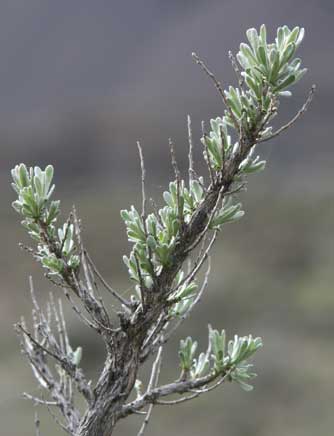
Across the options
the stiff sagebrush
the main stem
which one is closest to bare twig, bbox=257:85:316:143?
the stiff sagebrush

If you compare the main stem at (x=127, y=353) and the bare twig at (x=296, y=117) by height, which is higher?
the bare twig at (x=296, y=117)

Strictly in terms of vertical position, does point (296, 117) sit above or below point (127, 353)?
above

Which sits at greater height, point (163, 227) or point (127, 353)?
point (163, 227)

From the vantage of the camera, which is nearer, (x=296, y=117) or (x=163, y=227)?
(x=296, y=117)

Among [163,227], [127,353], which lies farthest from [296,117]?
[127,353]

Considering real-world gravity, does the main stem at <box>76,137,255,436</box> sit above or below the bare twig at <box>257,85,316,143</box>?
below

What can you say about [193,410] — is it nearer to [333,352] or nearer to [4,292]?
[333,352]

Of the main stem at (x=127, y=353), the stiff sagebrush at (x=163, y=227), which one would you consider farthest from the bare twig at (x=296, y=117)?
the main stem at (x=127, y=353)

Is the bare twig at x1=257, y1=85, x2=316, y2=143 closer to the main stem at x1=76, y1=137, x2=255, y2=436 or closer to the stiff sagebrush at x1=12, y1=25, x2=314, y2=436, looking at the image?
the stiff sagebrush at x1=12, y1=25, x2=314, y2=436

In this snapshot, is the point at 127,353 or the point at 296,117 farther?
the point at 127,353

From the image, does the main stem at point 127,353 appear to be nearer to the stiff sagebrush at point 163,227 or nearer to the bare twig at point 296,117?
the stiff sagebrush at point 163,227

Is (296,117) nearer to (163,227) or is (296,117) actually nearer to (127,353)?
(163,227)
